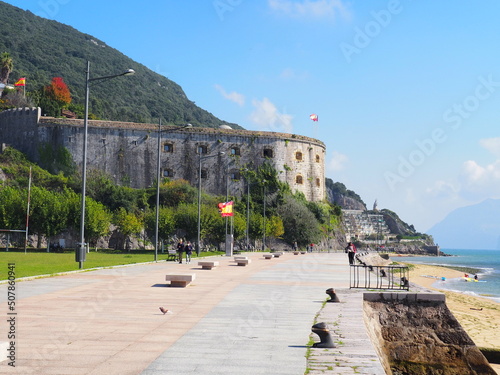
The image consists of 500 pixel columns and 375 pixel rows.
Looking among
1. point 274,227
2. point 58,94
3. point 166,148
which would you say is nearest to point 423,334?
point 274,227

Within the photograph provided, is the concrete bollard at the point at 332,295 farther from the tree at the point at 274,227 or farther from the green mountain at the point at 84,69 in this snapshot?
the green mountain at the point at 84,69

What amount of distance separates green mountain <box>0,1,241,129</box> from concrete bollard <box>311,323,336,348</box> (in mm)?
117678

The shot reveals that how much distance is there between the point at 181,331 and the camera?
30.6 feet

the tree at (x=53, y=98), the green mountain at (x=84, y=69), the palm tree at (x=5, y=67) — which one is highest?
the green mountain at (x=84, y=69)

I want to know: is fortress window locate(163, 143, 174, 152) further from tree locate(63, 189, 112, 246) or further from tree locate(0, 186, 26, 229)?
tree locate(0, 186, 26, 229)

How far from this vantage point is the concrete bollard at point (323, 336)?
26.5 ft

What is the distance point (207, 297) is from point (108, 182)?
57.9 m

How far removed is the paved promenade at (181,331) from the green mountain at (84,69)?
111300 millimetres

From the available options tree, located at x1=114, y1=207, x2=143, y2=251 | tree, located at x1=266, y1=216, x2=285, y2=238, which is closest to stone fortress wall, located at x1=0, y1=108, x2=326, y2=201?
tree, located at x1=266, y1=216, x2=285, y2=238

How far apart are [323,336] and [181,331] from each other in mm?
2531

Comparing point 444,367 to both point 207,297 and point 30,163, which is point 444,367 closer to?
point 207,297

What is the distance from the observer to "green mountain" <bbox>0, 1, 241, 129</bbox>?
138 meters

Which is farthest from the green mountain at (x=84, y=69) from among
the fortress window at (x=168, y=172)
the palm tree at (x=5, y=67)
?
the fortress window at (x=168, y=172)

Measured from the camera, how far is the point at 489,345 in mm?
16672
